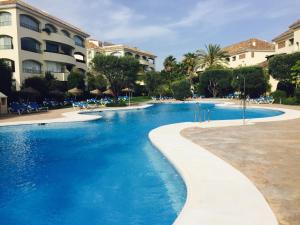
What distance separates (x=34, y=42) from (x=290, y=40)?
40085mm

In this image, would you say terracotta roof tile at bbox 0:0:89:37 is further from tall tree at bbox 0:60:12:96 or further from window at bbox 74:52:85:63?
tall tree at bbox 0:60:12:96

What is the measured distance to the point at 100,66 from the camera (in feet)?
126

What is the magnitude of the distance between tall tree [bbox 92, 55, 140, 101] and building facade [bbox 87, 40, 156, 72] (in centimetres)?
2217

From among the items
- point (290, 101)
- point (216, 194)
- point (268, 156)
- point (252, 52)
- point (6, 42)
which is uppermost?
point (252, 52)

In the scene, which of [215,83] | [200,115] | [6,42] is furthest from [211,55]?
[200,115]

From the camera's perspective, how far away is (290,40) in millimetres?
45625

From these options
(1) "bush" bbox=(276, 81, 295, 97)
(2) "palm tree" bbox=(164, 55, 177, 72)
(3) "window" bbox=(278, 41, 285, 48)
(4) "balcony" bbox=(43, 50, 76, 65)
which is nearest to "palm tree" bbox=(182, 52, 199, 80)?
(2) "palm tree" bbox=(164, 55, 177, 72)

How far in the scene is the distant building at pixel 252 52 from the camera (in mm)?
62094

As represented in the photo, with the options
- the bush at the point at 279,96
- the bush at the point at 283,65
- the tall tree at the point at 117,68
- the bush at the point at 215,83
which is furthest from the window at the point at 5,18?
the bush at the point at 279,96

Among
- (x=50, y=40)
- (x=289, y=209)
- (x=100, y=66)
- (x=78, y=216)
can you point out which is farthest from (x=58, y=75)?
(x=289, y=209)

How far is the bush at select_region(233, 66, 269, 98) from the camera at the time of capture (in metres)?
44.4

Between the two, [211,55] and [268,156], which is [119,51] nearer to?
[211,55]

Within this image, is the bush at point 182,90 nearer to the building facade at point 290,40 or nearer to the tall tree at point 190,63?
the tall tree at point 190,63

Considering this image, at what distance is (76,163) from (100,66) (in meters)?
28.1
